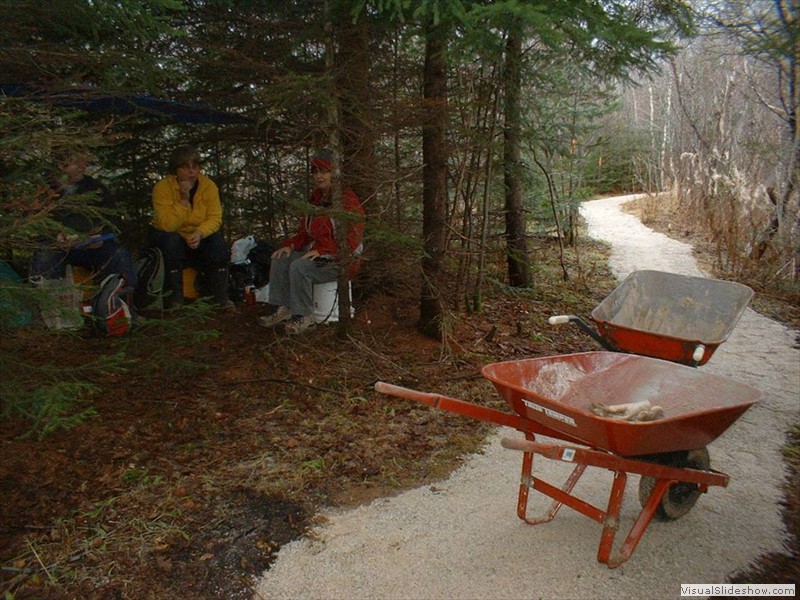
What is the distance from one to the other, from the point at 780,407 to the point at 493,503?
2944 mm

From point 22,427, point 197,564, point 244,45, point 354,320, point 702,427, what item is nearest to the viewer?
point 702,427

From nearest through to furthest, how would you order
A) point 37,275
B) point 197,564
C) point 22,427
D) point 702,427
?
point 702,427 → point 197,564 → point 22,427 → point 37,275

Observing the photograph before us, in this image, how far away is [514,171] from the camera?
678cm

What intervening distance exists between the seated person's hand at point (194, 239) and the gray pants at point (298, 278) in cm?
81

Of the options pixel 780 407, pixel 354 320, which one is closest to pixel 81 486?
pixel 354 320

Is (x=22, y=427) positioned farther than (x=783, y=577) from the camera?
Yes

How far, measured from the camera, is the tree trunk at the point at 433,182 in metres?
4.84

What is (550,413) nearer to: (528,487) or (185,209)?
(528,487)

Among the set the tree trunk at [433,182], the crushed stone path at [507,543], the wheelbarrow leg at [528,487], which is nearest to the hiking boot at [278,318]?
the tree trunk at [433,182]

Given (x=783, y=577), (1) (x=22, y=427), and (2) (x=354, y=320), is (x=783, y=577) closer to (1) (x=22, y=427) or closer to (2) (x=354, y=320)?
(2) (x=354, y=320)

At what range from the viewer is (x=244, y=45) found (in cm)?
522

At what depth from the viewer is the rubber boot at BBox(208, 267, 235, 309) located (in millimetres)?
5723

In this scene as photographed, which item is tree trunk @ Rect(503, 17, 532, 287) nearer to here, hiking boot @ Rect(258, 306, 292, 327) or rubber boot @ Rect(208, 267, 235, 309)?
hiking boot @ Rect(258, 306, 292, 327)

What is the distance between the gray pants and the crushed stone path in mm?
2227
